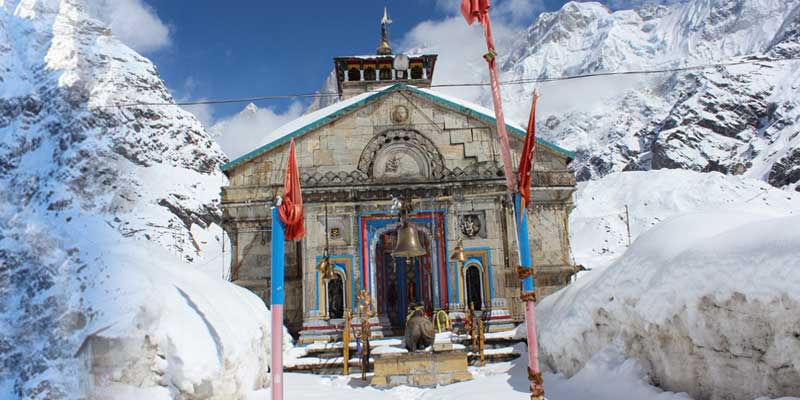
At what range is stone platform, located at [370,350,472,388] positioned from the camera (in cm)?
1566

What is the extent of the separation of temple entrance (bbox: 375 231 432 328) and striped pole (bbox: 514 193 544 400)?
14928mm

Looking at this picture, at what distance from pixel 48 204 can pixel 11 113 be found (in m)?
27.2

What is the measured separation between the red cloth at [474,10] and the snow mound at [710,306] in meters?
4.79

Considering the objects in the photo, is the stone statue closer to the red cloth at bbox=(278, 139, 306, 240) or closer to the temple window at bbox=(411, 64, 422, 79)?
the red cloth at bbox=(278, 139, 306, 240)

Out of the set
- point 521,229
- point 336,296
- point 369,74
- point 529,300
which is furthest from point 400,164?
point 529,300

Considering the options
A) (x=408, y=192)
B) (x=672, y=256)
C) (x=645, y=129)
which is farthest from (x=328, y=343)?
(x=645, y=129)

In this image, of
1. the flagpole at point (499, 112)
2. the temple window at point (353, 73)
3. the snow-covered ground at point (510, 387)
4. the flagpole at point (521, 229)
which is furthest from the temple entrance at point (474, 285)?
the temple window at point (353, 73)

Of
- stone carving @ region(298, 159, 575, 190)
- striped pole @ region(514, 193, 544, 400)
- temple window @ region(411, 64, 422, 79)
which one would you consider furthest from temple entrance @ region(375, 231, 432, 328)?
temple window @ region(411, 64, 422, 79)

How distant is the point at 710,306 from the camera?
9.04 m

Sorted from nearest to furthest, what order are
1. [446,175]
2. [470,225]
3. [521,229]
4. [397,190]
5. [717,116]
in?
1. [521,229]
2. [470,225]
3. [397,190]
4. [446,175]
5. [717,116]

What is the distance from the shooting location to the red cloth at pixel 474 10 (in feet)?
27.4

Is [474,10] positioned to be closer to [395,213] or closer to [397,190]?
[395,213]

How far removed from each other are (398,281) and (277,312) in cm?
1611

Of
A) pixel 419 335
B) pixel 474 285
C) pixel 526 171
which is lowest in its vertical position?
pixel 419 335
